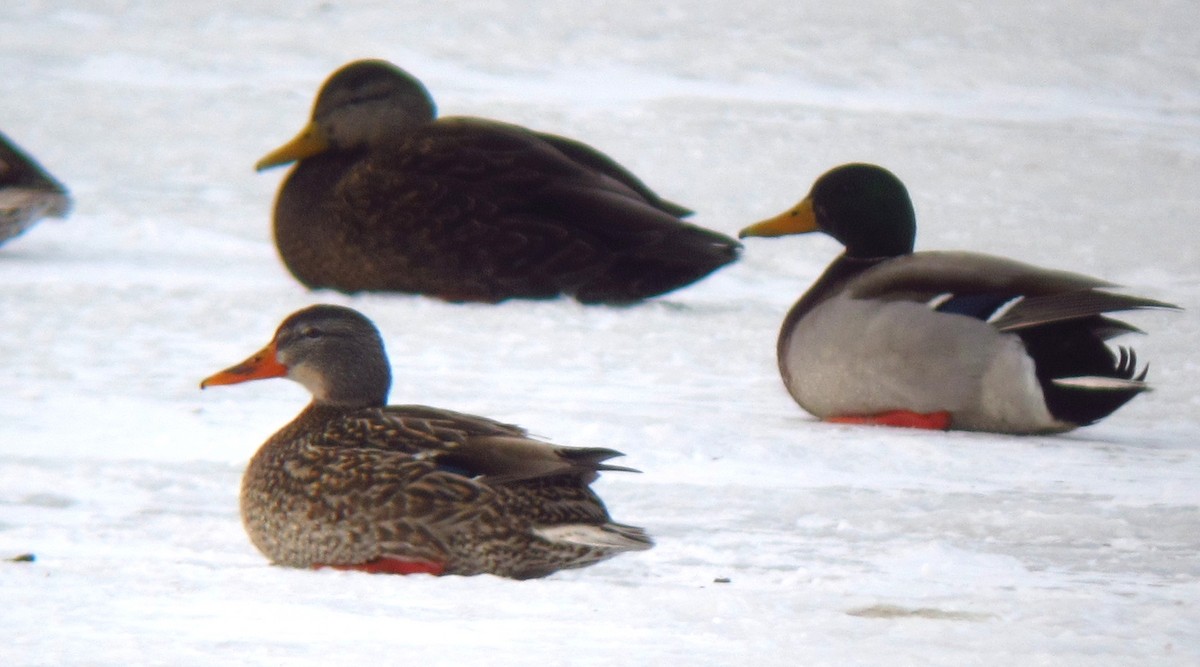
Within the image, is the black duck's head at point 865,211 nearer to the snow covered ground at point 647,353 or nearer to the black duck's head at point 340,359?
the snow covered ground at point 647,353

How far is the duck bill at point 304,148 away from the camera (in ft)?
25.7

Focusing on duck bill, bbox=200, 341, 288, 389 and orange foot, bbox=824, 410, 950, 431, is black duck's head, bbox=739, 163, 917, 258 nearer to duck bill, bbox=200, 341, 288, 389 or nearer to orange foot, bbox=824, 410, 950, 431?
orange foot, bbox=824, 410, 950, 431

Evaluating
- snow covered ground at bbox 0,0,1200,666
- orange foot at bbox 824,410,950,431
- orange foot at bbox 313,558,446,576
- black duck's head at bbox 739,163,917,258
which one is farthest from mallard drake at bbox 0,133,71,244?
orange foot at bbox 313,558,446,576

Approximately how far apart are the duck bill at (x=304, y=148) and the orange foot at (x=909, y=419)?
3.08 metres

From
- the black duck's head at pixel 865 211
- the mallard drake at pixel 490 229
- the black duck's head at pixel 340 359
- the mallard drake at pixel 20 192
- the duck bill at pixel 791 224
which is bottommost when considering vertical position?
the mallard drake at pixel 20 192

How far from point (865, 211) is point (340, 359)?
2.23 meters

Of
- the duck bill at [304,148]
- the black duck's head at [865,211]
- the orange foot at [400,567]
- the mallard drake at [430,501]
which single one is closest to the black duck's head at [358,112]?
the duck bill at [304,148]

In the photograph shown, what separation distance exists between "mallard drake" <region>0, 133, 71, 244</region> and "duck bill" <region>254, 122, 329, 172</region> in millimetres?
937

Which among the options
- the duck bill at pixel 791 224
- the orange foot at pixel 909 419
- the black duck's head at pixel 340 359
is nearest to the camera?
the black duck's head at pixel 340 359

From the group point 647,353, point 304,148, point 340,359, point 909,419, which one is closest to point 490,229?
point 304,148

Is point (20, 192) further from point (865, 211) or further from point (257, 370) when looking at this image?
point (257, 370)

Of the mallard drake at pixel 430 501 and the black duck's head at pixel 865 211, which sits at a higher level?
the black duck's head at pixel 865 211

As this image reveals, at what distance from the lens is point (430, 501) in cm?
373

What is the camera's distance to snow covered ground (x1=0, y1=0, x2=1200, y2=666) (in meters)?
3.39
